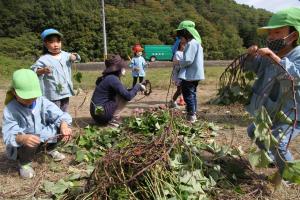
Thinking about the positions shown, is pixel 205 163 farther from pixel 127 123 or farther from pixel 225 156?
pixel 127 123

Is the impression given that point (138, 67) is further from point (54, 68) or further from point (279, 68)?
point (279, 68)

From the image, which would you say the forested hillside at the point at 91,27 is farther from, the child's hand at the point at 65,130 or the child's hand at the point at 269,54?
the child's hand at the point at 269,54

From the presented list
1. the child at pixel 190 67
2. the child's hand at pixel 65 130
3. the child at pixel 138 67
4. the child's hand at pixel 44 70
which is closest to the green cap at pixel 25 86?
the child's hand at pixel 65 130

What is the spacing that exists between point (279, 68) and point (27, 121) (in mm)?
2047

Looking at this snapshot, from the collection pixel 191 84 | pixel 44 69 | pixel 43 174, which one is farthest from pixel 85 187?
pixel 191 84

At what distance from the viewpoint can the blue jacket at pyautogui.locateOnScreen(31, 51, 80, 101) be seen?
472cm

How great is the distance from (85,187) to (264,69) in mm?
1598

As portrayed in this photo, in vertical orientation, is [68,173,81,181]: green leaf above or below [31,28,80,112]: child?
below

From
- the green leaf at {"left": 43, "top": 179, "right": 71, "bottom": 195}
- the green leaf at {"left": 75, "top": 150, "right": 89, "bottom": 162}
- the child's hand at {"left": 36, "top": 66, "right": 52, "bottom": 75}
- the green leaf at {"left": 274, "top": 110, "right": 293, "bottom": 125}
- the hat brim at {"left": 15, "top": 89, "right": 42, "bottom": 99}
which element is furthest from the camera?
the child's hand at {"left": 36, "top": 66, "right": 52, "bottom": 75}

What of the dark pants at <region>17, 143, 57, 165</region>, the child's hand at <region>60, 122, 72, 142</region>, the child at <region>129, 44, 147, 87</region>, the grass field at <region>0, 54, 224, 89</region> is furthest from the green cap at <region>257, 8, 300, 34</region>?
the grass field at <region>0, 54, 224, 89</region>

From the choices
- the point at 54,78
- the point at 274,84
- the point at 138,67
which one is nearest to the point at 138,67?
the point at 138,67

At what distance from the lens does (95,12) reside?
41750 millimetres

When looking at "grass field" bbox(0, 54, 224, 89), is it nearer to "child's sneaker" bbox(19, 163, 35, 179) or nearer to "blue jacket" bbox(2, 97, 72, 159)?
"blue jacket" bbox(2, 97, 72, 159)

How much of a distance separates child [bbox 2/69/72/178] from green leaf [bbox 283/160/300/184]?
1692 mm
